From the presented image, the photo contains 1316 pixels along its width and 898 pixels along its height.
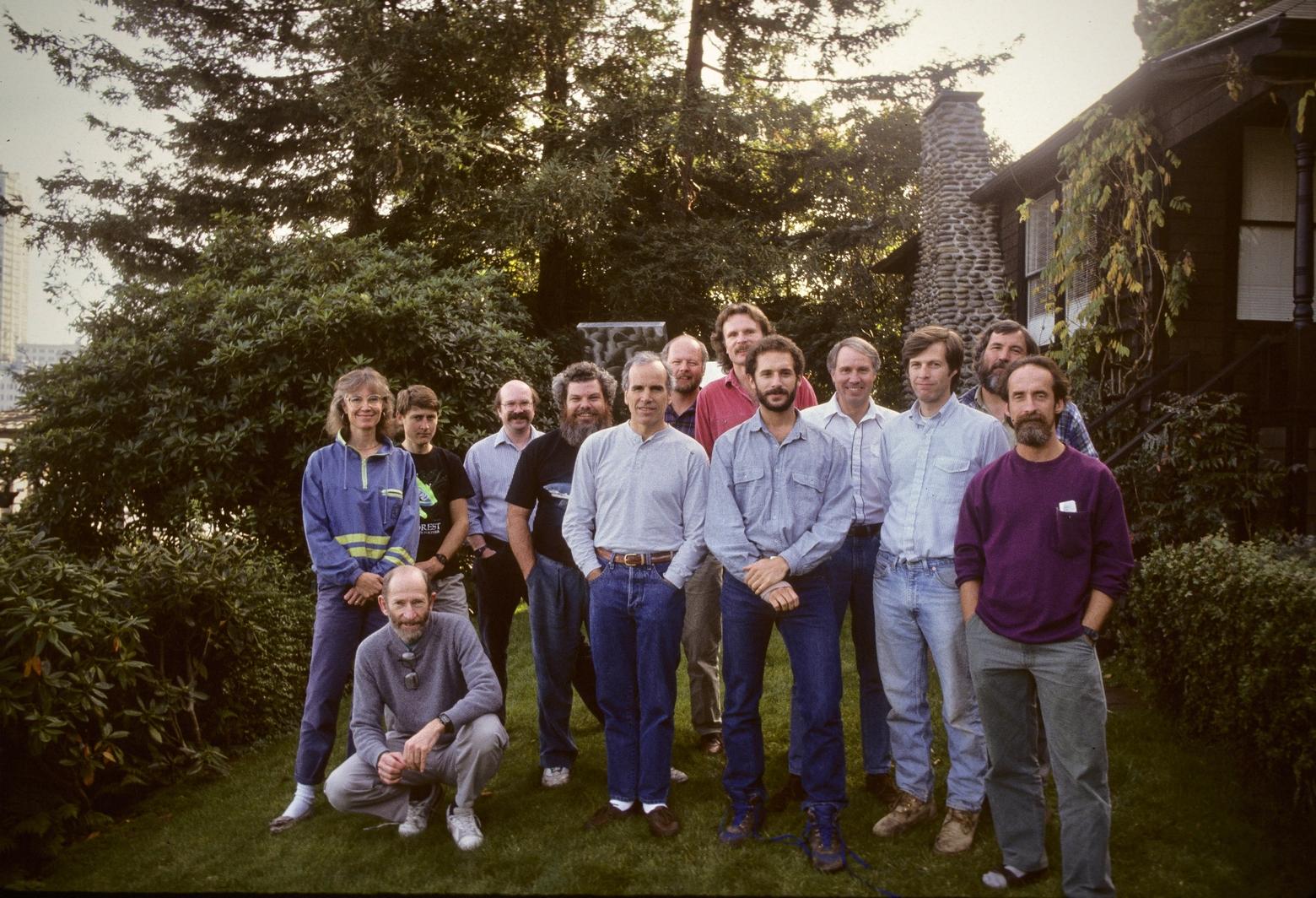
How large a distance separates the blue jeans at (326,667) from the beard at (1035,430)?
2.90m

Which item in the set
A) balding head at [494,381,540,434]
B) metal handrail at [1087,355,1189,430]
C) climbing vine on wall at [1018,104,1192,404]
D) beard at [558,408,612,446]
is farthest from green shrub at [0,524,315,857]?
climbing vine on wall at [1018,104,1192,404]

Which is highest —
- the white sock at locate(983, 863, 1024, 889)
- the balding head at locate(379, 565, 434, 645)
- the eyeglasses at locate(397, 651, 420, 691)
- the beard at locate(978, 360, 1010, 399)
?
the beard at locate(978, 360, 1010, 399)

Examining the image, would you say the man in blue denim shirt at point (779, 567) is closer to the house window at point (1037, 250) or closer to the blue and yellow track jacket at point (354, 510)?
the blue and yellow track jacket at point (354, 510)

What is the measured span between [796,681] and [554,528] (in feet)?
4.34

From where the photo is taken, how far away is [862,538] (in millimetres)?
4344

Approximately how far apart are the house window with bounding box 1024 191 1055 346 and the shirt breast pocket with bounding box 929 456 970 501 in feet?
32.1

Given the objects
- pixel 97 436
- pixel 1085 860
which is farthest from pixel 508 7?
pixel 1085 860

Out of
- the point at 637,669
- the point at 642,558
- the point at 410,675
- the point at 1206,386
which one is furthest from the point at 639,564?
the point at 1206,386

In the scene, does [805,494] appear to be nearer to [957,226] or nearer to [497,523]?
[497,523]

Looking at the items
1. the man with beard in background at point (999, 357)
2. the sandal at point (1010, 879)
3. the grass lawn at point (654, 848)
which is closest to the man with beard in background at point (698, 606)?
the grass lawn at point (654, 848)

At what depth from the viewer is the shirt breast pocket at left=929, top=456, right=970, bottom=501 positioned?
3.97 metres

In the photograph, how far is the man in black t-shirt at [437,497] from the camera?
523 centimetres

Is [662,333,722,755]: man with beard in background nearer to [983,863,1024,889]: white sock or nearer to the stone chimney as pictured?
[983,863,1024,889]: white sock

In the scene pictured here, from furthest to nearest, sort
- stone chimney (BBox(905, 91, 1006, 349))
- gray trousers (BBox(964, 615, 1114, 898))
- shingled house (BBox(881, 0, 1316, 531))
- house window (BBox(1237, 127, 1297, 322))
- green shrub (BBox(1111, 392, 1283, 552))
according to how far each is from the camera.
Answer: stone chimney (BBox(905, 91, 1006, 349))
house window (BBox(1237, 127, 1297, 322))
shingled house (BBox(881, 0, 1316, 531))
green shrub (BBox(1111, 392, 1283, 552))
gray trousers (BBox(964, 615, 1114, 898))
